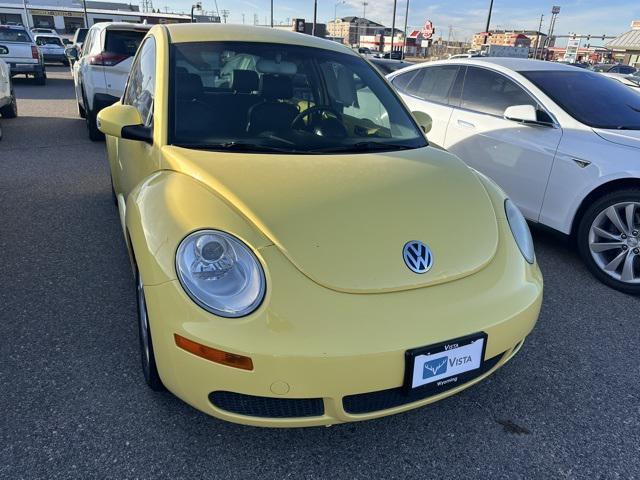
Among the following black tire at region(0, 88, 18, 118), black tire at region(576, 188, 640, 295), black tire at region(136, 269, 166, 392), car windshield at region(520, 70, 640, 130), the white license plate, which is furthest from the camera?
black tire at region(0, 88, 18, 118)

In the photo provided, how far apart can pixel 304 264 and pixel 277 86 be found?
1552 mm

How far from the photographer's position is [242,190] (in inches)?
77.5

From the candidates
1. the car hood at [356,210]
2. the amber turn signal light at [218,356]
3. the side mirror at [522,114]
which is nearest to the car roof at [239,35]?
the car hood at [356,210]

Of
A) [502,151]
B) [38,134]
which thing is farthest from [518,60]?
[38,134]

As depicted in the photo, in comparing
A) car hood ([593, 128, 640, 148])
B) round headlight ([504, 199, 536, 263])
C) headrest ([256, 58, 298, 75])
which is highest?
headrest ([256, 58, 298, 75])

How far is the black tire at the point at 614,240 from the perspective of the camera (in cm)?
328

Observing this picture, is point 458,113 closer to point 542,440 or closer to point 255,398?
point 542,440

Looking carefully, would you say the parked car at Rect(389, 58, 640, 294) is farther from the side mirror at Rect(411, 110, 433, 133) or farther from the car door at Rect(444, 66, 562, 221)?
the side mirror at Rect(411, 110, 433, 133)

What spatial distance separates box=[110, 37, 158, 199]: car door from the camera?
98.4 inches

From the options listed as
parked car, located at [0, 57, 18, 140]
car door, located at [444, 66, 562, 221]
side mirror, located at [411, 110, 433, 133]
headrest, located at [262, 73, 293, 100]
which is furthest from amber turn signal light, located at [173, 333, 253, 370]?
parked car, located at [0, 57, 18, 140]

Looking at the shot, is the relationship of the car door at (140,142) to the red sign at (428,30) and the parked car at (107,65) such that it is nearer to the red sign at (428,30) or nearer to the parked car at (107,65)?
the parked car at (107,65)

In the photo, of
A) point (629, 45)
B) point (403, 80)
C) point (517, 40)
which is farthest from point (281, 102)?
point (517, 40)

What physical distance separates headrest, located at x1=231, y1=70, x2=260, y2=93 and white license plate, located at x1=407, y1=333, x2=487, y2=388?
1848 mm

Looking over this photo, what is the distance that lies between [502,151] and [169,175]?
294 cm
